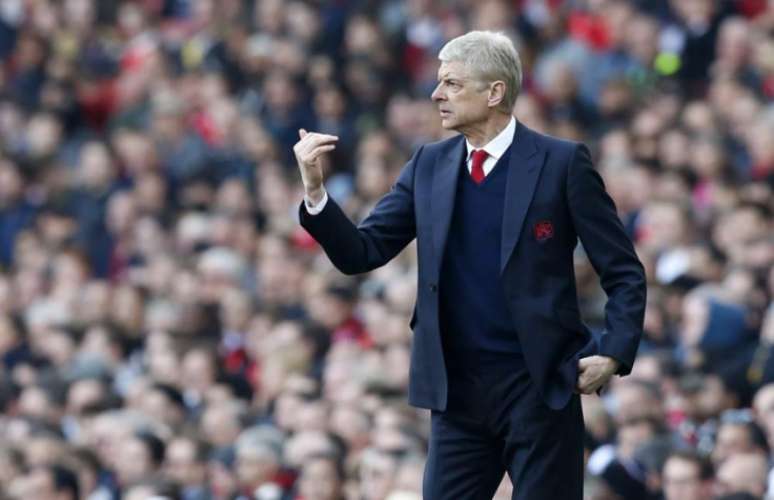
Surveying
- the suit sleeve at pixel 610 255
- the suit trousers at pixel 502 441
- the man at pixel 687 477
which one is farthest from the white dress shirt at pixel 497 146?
the man at pixel 687 477

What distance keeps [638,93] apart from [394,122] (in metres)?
1.95

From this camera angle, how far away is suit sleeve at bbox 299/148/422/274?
5562mm

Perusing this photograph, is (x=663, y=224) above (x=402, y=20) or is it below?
below

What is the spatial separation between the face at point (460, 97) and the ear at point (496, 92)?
0.01m

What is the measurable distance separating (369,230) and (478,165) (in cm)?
39

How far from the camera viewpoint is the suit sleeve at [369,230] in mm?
5562

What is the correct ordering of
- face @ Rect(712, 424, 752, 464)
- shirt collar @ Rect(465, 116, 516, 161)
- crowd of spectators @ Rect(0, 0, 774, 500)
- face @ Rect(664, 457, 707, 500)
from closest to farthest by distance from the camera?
1. shirt collar @ Rect(465, 116, 516, 161)
2. face @ Rect(664, 457, 707, 500)
3. face @ Rect(712, 424, 752, 464)
4. crowd of spectators @ Rect(0, 0, 774, 500)

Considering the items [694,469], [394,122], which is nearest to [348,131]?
[394,122]

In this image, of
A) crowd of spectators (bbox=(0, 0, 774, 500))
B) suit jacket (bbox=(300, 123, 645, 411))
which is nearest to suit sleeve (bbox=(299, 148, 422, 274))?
suit jacket (bbox=(300, 123, 645, 411))

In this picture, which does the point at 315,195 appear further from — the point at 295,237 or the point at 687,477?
the point at 295,237

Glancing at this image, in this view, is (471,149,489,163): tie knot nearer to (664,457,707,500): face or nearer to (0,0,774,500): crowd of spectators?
(0,0,774,500): crowd of spectators

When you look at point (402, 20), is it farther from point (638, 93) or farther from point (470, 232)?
point (470, 232)

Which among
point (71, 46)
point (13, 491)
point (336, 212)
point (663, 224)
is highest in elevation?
point (71, 46)

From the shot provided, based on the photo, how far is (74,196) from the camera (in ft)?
48.0
